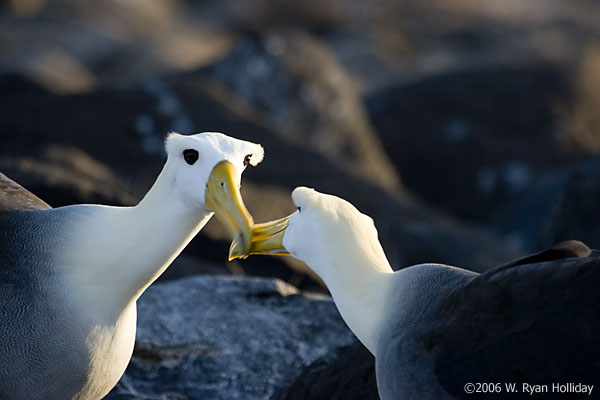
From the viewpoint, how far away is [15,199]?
5.46 metres

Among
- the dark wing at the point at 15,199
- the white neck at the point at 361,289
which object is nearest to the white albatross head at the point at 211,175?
the white neck at the point at 361,289

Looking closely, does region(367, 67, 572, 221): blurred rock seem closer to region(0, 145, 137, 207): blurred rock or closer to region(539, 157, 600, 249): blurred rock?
region(539, 157, 600, 249): blurred rock

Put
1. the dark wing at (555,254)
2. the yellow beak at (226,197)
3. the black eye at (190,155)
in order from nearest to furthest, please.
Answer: the dark wing at (555,254), the yellow beak at (226,197), the black eye at (190,155)

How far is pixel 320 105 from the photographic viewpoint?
13.9 metres

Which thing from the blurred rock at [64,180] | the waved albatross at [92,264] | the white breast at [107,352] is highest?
the waved albatross at [92,264]

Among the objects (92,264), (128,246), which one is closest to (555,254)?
(128,246)

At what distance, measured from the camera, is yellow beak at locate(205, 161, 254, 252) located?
4902 millimetres

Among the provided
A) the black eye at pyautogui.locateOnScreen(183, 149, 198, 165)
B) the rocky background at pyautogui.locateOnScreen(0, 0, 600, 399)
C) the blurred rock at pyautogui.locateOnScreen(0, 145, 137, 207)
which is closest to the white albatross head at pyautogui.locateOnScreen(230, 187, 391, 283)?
the black eye at pyautogui.locateOnScreen(183, 149, 198, 165)

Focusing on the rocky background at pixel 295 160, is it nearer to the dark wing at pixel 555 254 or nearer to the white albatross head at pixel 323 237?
the white albatross head at pixel 323 237

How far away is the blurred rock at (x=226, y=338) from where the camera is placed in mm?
6102

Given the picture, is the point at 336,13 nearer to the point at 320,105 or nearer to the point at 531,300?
the point at 320,105

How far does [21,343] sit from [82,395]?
16.1 inches

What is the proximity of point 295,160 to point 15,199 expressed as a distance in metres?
6.17

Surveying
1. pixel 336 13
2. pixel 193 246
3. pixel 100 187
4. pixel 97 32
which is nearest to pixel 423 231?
pixel 193 246
